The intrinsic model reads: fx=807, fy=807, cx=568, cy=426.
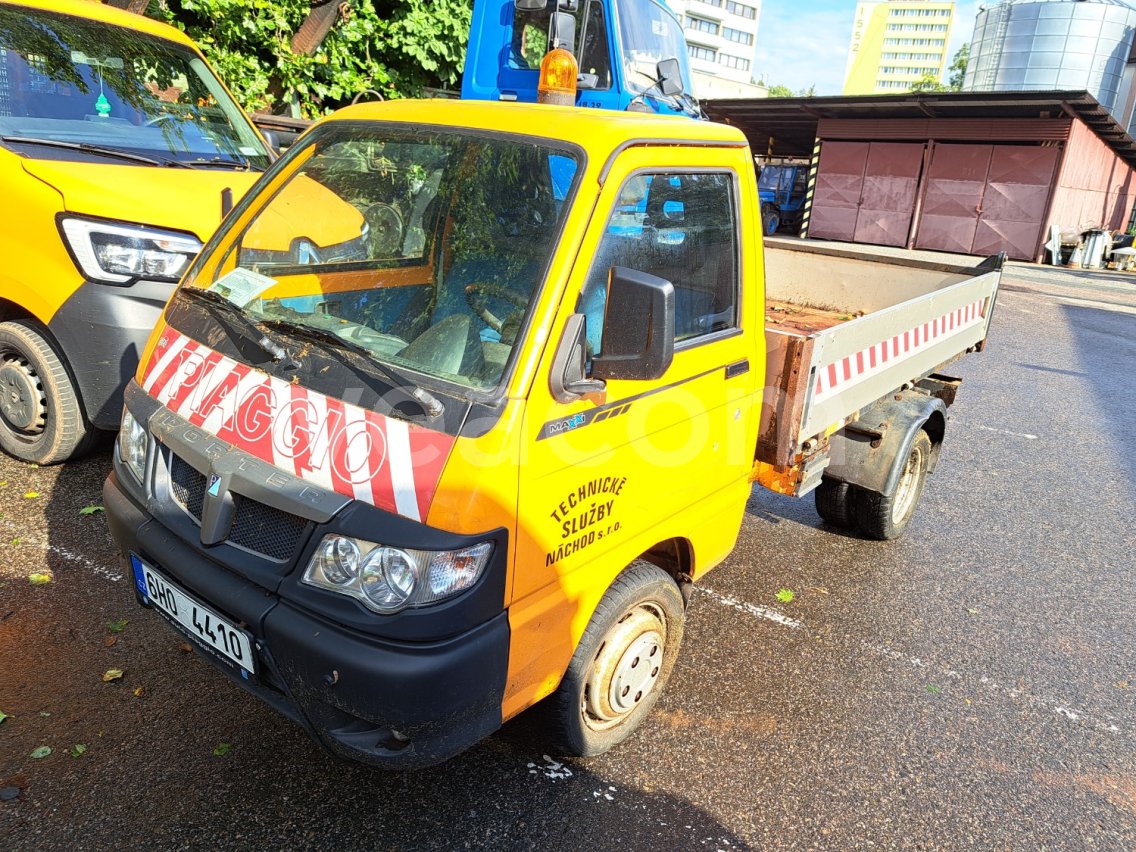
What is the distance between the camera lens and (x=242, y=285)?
9.18 ft

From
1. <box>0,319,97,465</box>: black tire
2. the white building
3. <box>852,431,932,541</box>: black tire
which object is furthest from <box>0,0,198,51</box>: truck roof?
the white building

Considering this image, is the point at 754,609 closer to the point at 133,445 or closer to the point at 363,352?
the point at 363,352

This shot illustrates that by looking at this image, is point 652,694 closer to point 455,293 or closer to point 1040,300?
point 455,293

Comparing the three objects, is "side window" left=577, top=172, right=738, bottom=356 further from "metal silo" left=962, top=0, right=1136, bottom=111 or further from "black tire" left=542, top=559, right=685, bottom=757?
"metal silo" left=962, top=0, right=1136, bottom=111

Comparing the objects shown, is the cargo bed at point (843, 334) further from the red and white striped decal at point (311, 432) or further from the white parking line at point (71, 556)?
the white parking line at point (71, 556)

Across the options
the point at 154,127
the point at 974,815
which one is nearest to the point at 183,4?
the point at 154,127

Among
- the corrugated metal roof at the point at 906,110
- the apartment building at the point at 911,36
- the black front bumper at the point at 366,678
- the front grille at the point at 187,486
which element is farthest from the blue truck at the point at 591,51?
the apartment building at the point at 911,36

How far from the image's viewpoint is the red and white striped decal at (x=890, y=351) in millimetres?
3438

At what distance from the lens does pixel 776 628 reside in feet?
12.9

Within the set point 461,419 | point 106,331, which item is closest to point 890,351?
point 461,419

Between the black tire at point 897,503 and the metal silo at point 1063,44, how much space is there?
62364 mm

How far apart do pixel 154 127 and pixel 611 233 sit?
12.1 feet

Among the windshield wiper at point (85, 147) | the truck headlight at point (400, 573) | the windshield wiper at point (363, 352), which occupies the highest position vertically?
the windshield wiper at point (85, 147)

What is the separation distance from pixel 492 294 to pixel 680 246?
0.75 meters
